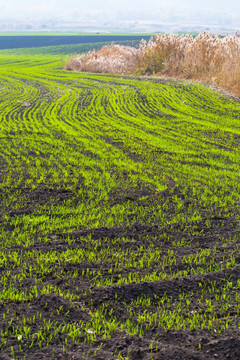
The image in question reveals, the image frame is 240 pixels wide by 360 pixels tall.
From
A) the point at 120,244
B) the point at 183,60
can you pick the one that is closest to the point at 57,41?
the point at 183,60

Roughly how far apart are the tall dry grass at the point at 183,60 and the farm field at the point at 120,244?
37.9ft

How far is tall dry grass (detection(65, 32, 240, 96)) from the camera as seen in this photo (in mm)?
25095

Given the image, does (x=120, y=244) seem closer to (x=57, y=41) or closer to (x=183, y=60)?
(x=183, y=60)

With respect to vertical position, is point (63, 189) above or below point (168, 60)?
below

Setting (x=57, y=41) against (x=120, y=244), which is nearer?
(x=120, y=244)

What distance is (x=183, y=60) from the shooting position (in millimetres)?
30203

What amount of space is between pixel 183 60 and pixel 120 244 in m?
26.6

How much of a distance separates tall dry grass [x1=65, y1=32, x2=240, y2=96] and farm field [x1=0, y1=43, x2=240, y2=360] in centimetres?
1155

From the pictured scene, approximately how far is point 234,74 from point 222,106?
15.9 ft

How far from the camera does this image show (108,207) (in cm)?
780

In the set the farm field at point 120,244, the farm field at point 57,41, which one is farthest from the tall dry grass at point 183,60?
the farm field at point 57,41

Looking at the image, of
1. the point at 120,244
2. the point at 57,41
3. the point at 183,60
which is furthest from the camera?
the point at 57,41

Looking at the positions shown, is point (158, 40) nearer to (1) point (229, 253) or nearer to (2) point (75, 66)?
(2) point (75, 66)

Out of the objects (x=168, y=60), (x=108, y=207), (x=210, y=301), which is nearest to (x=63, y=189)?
(x=108, y=207)
